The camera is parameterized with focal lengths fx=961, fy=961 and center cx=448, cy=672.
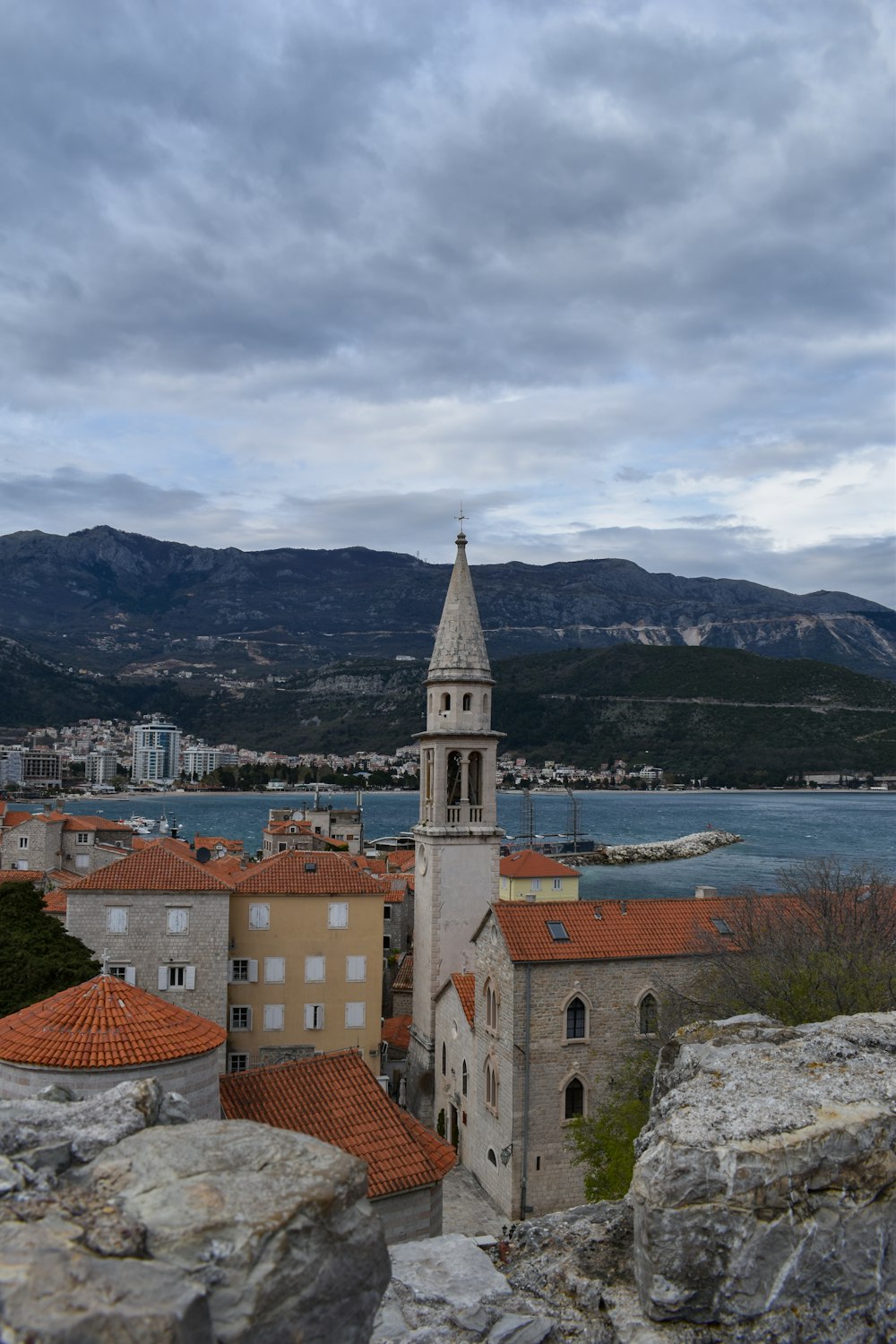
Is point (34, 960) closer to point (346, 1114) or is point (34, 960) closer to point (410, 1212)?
point (346, 1114)

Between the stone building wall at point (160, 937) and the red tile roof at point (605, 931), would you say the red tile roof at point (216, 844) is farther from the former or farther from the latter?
the red tile roof at point (605, 931)

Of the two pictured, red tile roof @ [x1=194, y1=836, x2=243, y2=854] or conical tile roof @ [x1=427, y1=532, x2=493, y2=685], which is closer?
conical tile roof @ [x1=427, y1=532, x2=493, y2=685]

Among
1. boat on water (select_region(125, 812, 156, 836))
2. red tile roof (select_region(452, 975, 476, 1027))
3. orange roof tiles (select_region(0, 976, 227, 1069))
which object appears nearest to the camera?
orange roof tiles (select_region(0, 976, 227, 1069))

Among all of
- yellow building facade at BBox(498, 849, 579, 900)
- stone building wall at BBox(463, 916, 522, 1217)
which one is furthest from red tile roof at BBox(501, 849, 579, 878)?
stone building wall at BBox(463, 916, 522, 1217)

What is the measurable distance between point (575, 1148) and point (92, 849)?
40913 millimetres

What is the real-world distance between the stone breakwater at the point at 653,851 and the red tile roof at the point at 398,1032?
234ft

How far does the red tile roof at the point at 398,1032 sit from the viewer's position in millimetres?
31625

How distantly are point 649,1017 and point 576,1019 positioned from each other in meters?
1.94

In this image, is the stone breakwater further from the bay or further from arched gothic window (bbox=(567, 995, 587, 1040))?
arched gothic window (bbox=(567, 995, 587, 1040))

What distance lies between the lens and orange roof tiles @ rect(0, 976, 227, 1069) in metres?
12.5

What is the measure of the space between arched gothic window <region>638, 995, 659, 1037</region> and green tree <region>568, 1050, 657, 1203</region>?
61cm

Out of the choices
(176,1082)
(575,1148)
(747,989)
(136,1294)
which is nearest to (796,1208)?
(136,1294)

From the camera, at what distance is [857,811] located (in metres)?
185

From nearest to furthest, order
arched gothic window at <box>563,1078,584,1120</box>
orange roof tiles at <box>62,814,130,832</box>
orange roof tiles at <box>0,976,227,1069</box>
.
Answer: orange roof tiles at <box>0,976,227,1069</box> < arched gothic window at <box>563,1078,584,1120</box> < orange roof tiles at <box>62,814,130,832</box>
